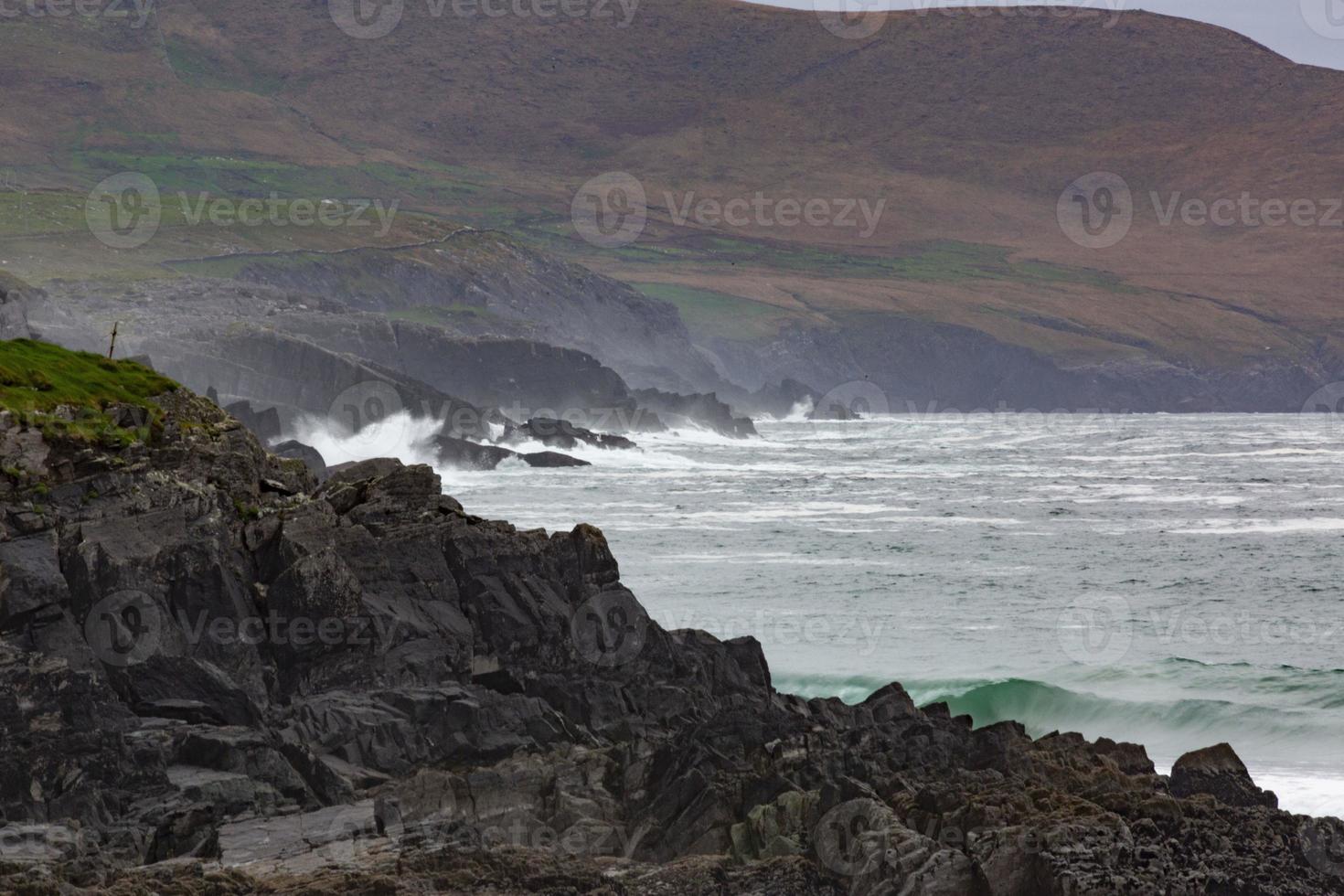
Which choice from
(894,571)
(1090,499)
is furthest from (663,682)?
(1090,499)

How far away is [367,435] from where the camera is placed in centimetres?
9062

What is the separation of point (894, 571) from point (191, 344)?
71.9m

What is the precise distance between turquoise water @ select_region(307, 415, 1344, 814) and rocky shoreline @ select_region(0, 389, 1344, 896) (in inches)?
214

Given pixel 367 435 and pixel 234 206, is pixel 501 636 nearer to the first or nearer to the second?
pixel 367 435

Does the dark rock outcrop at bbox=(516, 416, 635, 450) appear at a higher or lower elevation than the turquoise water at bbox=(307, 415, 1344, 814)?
higher

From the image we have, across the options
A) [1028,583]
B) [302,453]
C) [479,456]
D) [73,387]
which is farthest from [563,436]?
[73,387]

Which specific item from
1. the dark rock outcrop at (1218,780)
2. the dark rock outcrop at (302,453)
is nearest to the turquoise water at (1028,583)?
the dark rock outcrop at (1218,780)

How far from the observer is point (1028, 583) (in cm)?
3834

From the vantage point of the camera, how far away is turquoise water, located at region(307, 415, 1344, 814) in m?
25.2

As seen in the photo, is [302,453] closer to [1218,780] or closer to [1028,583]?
[1028,583]

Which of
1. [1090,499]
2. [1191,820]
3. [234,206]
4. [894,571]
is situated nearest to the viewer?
[1191,820]

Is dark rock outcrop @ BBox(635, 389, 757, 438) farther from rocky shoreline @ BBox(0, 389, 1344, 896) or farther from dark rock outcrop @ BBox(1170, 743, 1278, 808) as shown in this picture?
dark rock outcrop @ BBox(1170, 743, 1278, 808)

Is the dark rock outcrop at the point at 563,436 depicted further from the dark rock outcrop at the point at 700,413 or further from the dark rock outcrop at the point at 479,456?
the dark rock outcrop at the point at 700,413

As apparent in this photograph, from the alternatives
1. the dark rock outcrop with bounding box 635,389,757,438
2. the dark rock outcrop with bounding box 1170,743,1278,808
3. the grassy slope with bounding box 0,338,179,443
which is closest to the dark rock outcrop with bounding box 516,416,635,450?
the dark rock outcrop with bounding box 635,389,757,438
